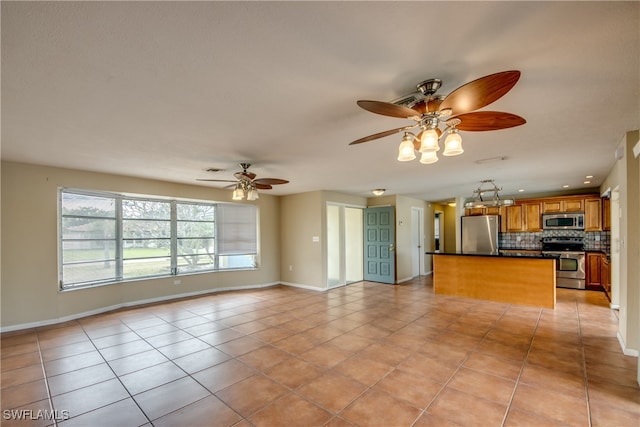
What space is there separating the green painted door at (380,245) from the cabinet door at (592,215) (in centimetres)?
435

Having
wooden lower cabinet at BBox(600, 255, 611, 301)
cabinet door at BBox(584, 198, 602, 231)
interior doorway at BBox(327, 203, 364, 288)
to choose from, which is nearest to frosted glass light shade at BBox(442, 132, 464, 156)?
interior doorway at BBox(327, 203, 364, 288)

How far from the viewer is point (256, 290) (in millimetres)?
6703

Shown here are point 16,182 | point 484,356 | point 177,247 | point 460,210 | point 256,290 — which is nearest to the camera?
point 484,356

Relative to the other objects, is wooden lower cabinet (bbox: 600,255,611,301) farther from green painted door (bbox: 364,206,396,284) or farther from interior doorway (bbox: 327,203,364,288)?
interior doorway (bbox: 327,203,364,288)

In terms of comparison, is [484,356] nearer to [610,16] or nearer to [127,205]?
[610,16]

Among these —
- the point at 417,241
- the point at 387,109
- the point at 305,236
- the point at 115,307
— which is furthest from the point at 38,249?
the point at 417,241

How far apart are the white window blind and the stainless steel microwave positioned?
23.7 feet

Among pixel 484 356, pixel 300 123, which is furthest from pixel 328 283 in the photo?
pixel 300 123

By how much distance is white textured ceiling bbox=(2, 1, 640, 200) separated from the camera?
4.37ft

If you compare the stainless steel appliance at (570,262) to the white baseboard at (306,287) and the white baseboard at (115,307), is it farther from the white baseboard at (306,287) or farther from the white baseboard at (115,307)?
the white baseboard at (115,307)

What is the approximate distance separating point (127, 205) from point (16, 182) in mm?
1516

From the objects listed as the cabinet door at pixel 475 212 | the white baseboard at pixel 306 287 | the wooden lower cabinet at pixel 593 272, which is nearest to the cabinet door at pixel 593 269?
the wooden lower cabinet at pixel 593 272

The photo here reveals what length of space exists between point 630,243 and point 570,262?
14.2 ft

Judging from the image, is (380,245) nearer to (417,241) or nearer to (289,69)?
(417,241)
